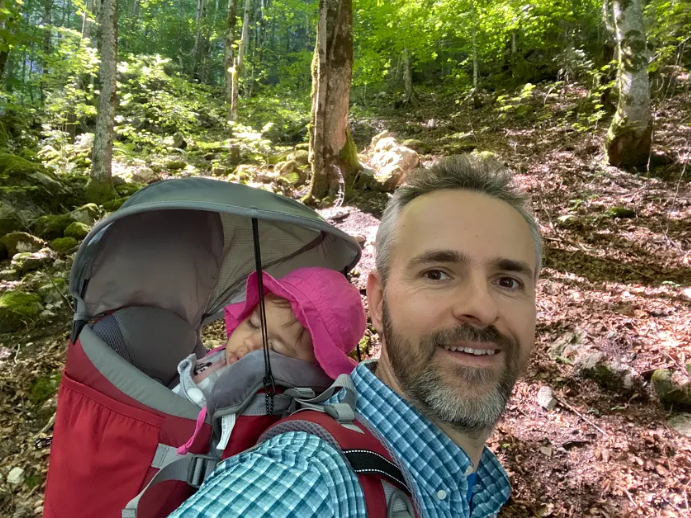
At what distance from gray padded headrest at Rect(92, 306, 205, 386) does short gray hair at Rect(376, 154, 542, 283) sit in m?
1.37

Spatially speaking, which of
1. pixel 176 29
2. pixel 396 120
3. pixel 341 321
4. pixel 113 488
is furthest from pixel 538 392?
pixel 176 29

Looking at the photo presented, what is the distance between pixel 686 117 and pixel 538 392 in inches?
324

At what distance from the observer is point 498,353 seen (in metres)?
1.33

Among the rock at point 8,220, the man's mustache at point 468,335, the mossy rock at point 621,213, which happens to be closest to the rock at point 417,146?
the mossy rock at point 621,213

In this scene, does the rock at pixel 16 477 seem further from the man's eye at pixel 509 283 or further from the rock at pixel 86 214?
the rock at pixel 86 214

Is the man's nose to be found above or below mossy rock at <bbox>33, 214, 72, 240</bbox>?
above

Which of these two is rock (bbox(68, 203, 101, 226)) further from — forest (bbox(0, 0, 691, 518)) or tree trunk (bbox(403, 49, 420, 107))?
tree trunk (bbox(403, 49, 420, 107))

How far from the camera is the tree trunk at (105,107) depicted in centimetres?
812

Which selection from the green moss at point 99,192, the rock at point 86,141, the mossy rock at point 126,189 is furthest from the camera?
the rock at point 86,141

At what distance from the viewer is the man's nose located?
1.29 meters

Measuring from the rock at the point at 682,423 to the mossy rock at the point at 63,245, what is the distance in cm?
803

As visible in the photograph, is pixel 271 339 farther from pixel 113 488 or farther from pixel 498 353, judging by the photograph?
pixel 498 353

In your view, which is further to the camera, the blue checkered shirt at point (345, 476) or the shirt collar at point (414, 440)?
the shirt collar at point (414, 440)

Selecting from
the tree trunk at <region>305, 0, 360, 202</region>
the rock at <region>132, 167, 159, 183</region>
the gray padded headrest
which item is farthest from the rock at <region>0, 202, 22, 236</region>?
the gray padded headrest
